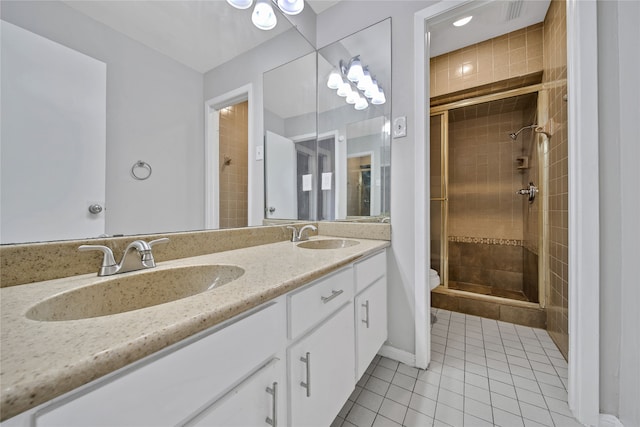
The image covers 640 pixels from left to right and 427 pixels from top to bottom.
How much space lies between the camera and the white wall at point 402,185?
4.89ft

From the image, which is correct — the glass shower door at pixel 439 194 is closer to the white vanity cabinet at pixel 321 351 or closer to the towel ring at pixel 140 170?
the white vanity cabinet at pixel 321 351

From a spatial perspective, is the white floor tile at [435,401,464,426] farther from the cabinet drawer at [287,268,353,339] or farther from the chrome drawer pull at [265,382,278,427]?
the chrome drawer pull at [265,382,278,427]

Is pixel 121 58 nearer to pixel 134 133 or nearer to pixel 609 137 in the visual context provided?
pixel 134 133

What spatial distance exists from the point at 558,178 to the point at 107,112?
2.36 meters

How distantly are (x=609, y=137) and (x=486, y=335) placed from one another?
4.75ft

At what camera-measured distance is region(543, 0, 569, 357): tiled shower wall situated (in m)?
1.47

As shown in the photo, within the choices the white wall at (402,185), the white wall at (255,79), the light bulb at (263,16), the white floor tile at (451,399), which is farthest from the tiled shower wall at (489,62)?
the white floor tile at (451,399)

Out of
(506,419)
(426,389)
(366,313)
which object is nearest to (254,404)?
(366,313)

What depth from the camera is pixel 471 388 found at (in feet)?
4.28

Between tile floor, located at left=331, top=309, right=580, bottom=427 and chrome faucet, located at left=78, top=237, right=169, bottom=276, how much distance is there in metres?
1.04

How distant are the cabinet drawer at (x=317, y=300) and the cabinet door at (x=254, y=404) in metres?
0.11

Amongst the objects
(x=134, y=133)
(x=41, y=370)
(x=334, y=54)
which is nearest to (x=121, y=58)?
(x=134, y=133)

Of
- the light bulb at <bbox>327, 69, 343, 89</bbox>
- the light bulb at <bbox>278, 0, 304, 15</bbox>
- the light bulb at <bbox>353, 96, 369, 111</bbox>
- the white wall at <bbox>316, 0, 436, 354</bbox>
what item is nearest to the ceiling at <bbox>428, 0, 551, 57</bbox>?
the white wall at <bbox>316, 0, 436, 354</bbox>

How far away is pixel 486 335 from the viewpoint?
184cm
